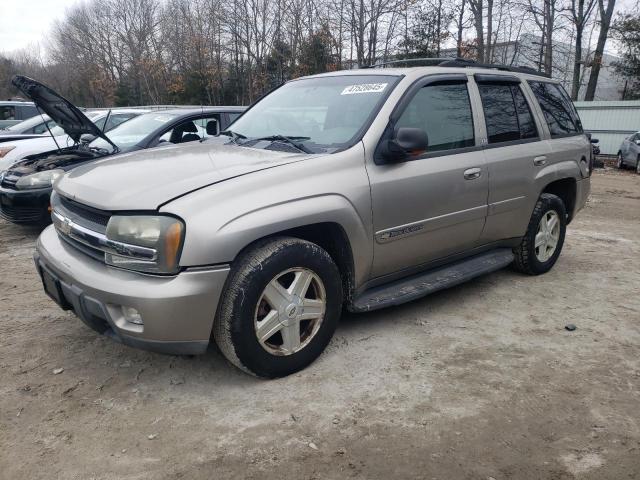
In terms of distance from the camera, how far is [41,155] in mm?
6449

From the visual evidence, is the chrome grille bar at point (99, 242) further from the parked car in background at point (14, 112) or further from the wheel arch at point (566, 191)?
the parked car in background at point (14, 112)

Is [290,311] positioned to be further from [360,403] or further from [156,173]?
[156,173]

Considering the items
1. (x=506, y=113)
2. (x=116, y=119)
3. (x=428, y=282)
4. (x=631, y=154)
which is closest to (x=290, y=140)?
(x=428, y=282)

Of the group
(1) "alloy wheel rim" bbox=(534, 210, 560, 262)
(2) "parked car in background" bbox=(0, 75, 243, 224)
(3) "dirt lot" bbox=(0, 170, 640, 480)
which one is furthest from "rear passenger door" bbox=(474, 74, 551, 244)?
(2) "parked car in background" bbox=(0, 75, 243, 224)

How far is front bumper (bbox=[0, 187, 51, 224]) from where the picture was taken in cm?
595

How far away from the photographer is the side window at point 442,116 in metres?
3.61

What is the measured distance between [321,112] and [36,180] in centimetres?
399

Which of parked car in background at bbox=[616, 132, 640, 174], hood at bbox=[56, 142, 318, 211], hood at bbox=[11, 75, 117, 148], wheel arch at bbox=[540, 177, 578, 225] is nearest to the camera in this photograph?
hood at bbox=[56, 142, 318, 211]

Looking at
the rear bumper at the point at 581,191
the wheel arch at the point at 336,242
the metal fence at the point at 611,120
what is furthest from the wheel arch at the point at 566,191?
the metal fence at the point at 611,120

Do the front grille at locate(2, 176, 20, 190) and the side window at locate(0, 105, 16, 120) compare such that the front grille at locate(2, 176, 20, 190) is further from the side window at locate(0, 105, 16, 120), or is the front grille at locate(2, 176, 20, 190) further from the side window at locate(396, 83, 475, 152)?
the side window at locate(0, 105, 16, 120)

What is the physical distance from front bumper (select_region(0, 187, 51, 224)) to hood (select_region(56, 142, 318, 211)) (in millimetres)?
2934

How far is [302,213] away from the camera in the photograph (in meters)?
2.89

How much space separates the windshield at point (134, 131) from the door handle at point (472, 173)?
14.0 ft

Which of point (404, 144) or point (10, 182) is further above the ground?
point (404, 144)
